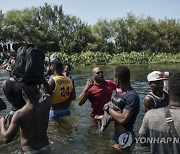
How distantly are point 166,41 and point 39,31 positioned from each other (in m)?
26.7

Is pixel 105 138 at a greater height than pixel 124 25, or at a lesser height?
lesser

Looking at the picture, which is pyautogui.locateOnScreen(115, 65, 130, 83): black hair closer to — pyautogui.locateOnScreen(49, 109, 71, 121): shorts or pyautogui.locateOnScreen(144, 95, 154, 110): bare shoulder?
pyautogui.locateOnScreen(144, 95, 154, 110): bare shoulder

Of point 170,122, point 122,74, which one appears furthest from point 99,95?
point 170,122

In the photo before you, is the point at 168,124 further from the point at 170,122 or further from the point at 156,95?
the point at 156,95

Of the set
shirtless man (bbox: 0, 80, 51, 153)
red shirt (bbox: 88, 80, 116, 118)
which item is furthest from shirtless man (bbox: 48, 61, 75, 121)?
shirtless man (bbox: 0, 80, 51, 153)

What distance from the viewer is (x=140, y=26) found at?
69.1 meters

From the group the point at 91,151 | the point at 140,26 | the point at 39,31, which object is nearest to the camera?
the point at 91,151

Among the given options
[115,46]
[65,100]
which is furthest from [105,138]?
[115,46]

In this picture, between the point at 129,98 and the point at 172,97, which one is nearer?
the point at 172,97

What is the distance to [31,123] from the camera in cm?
443

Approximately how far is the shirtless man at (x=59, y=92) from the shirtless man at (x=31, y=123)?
9.61 ft

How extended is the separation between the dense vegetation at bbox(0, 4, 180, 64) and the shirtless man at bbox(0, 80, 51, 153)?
5486cm

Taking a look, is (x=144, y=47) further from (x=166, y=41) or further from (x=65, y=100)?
(x=65, y=100)

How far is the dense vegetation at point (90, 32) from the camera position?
6341 centimetres
